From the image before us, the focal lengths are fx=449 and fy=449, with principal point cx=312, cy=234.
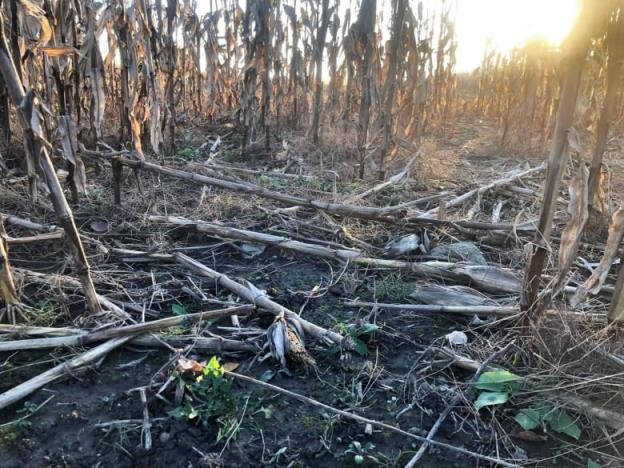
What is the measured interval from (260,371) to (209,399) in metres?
0.28

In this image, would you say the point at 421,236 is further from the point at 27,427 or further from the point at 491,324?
the point at 27,427

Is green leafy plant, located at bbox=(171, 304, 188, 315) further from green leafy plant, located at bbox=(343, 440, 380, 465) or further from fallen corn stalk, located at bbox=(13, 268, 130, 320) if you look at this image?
green leafy plant, located at bbox=(343, 440, 380, 465)

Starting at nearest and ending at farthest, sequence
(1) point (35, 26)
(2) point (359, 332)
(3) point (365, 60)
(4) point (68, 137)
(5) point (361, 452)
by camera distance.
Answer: (5) point (361, 452), (2) point (359, 332), (4) point (68, 137), (1) point (35, 26), (3) point (365, 60)

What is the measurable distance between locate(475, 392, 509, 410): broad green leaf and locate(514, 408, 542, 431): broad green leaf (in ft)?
0.24

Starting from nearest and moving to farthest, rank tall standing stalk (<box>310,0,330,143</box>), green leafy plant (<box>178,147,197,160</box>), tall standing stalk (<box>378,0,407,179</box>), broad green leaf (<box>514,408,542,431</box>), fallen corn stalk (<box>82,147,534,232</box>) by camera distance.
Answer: broad green leaf (<box>514,408,542,431</box>)
fallen corn stalk (<box>82,147,534,232</box>)
tall standing stalk (<box>378,0,407,179</box>)
green leafy plant (<box>178,147,197,160</box>)
tall standing stalk (<box>310,0,330,143</box>)

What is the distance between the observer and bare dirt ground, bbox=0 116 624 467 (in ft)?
5.19

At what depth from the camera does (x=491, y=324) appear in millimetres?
2152

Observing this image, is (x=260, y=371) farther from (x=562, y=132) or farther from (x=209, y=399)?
(x=562, y=132)

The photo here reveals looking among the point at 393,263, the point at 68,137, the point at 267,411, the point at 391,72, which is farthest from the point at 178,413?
the point at 391,72

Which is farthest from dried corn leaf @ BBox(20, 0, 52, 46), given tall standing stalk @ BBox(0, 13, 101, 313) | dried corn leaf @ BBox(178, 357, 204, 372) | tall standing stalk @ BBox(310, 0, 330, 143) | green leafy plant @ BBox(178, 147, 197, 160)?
tall standing stalk @ BBox(310, 0, 330, 143)

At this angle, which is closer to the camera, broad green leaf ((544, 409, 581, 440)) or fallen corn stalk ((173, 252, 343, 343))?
broad green leaf ((544, 409, 581, 440))

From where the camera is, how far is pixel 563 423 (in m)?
1.67

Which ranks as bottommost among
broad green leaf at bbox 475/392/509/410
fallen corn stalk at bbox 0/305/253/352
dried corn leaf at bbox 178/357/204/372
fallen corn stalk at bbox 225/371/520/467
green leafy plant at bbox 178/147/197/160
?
fallen corn stalk at bbox 225/371/520/467

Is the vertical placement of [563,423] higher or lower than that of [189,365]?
lower
